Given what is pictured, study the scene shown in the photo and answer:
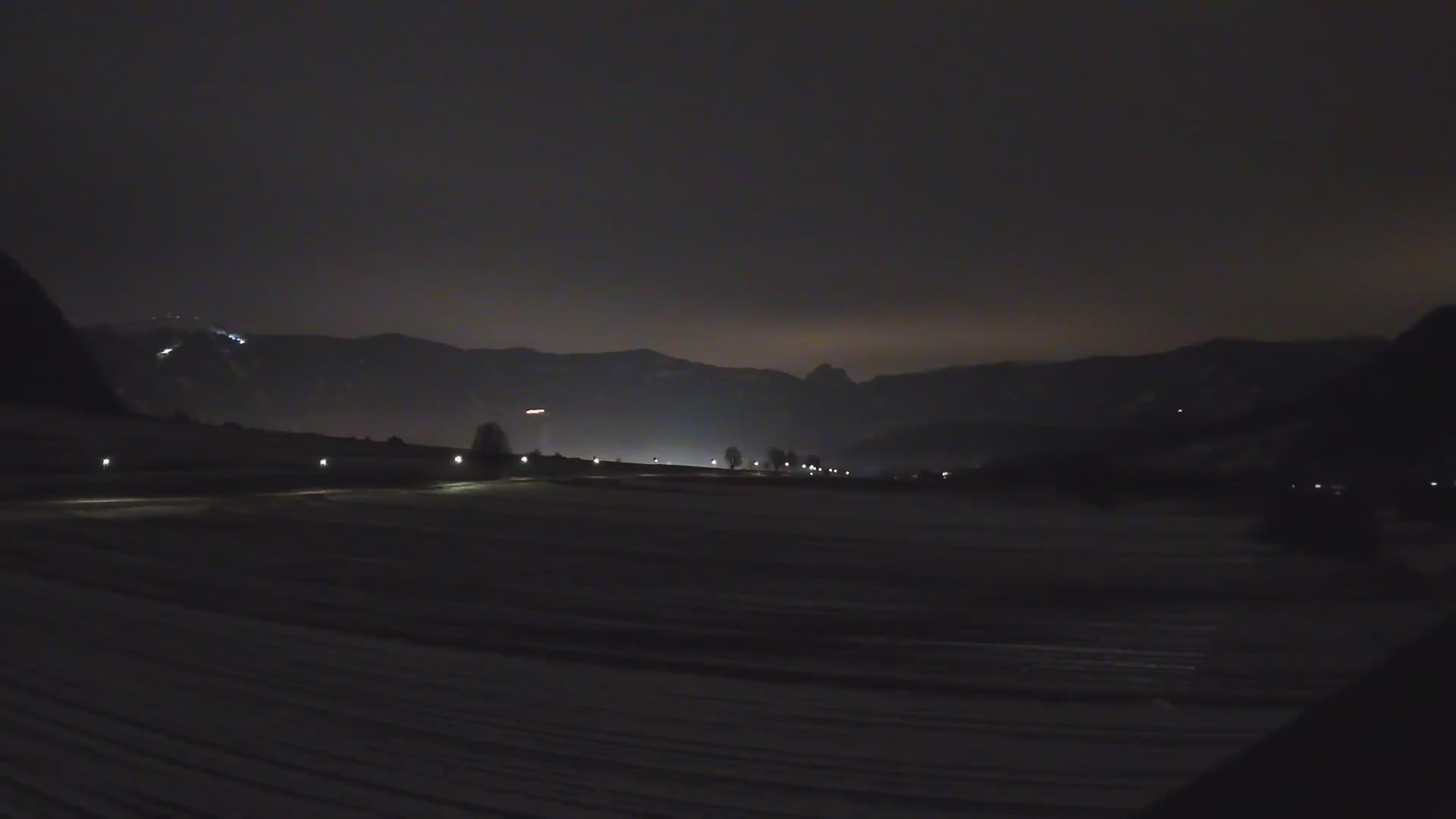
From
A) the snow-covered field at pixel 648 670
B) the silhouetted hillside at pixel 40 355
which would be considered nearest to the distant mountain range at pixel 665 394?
the silhouetted hillside at pixel 40 355

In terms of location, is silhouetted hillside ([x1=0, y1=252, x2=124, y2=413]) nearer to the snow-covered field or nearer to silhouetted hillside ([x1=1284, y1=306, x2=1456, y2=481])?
the snow-covered field

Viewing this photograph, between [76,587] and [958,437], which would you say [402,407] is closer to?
[958,437]

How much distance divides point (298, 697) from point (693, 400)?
453 ft

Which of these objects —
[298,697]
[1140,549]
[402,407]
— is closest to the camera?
[298,697]

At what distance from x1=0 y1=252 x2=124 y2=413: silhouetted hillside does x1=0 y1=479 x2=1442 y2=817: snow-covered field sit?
63186 mm

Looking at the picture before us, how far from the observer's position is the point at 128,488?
26.5m

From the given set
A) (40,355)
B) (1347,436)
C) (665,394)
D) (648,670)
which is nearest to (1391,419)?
(1347,436)

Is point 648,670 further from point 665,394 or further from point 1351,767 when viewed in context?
point 665,394

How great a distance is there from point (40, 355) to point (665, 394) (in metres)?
79.8

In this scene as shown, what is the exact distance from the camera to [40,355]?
76.1m

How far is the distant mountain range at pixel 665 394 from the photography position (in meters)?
84.2

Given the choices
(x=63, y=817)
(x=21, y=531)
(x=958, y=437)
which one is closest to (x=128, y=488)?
(x=21, y=531)

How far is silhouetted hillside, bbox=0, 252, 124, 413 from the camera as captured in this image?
71.4 meters

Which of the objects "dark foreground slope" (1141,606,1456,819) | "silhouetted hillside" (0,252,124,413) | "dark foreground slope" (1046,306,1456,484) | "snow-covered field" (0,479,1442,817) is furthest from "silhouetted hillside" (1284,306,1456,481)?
"silhouetted hillside" (0,252,124,413)
